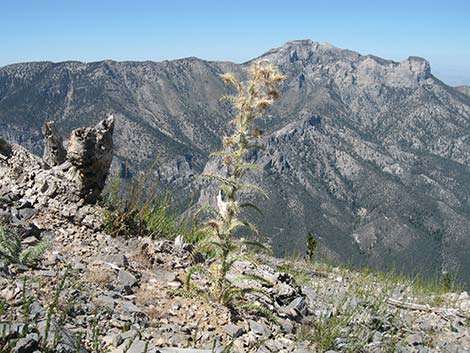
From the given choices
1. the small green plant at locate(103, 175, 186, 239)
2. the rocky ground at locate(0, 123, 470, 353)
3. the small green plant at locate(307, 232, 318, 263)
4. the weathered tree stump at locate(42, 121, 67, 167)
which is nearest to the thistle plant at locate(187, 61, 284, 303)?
the rocky ground at locate(0, 123, 470, 353)

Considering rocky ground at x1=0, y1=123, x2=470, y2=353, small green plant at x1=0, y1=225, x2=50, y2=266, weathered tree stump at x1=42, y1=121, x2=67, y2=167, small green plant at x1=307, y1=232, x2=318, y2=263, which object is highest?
weathered tree stump at x1=42, y1=121, x2=67, y2=167

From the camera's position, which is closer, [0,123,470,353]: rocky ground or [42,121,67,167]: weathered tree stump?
[0,123,470,353]: rocky ground

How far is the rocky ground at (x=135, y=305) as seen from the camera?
489cm

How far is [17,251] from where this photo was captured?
254 inches

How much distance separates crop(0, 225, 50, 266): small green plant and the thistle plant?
212 cm

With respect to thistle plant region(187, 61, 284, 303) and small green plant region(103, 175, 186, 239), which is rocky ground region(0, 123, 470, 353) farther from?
thistle plant region(187, 61, 284, 303)

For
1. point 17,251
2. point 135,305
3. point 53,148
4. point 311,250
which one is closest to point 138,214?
point 17,251

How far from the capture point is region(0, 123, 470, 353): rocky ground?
4.89 metres

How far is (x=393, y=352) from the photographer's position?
6.53 m

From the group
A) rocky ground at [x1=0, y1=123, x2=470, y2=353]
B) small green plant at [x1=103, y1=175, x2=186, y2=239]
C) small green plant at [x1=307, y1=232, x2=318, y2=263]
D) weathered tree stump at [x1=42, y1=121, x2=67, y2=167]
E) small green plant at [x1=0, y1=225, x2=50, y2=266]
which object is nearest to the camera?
rocky ground at [x1=0, y1=123, x2=470, y2=353]

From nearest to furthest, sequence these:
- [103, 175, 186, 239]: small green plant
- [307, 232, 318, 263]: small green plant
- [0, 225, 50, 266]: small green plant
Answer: [0, 225, 50, 266]: small green plant
[103, 175, 186, 239]: small green plant
[307, 232, 318, 263]: small green plant

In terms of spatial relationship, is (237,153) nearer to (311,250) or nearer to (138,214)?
(138,214)

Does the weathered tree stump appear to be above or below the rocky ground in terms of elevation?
above

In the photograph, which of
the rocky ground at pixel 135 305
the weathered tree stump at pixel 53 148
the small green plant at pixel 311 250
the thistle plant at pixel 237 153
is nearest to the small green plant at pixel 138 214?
the rocky ground at pixel 135 305
